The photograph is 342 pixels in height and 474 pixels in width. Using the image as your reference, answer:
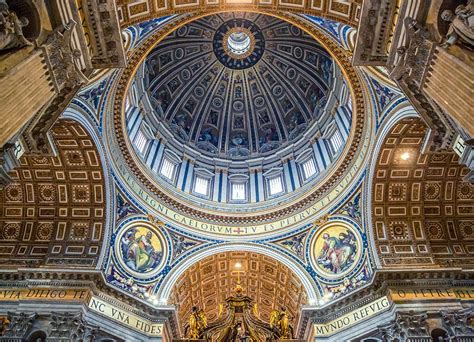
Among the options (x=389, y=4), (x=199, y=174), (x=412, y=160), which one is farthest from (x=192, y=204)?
(x=389, y=4)

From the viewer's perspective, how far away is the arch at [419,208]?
54.6 feet

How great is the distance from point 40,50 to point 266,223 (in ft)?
49.4

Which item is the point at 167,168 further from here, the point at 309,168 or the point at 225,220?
the point at 309,168

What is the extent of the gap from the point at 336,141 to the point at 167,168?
397 inches

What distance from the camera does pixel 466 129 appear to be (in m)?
7.29

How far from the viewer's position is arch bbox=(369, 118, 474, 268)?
1664cm

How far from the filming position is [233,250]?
19.6 m

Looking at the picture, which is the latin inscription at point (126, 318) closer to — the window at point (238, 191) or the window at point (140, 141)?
the window at point (140, 141)

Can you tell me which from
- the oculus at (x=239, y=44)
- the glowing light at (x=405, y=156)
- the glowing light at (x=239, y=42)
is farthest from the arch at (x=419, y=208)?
the glowing light at (x=239, y=42)

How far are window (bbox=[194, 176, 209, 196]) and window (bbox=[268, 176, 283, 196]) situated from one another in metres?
4.00

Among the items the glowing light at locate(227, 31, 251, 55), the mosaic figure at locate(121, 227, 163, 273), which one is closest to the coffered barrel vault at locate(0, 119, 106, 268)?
the mosaic figure at locate(121, 227, 163, 273)

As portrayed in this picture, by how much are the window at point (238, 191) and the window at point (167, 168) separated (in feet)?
13.3

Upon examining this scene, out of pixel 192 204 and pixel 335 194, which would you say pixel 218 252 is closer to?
pixel 192 204

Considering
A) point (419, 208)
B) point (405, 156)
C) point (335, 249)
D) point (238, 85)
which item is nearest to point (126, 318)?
point (335, 249)
